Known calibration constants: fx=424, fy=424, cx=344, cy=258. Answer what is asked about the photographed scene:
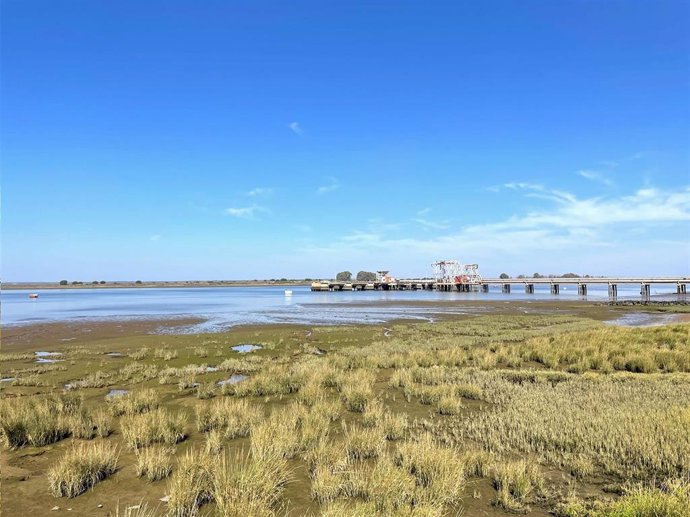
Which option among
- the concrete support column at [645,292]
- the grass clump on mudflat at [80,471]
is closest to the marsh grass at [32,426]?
the grass clump on mudflat at [80,471]

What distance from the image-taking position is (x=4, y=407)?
32.9 ft

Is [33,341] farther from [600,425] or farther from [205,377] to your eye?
[600,425]

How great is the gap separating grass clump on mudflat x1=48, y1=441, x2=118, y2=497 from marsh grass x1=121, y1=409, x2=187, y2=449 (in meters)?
0.81

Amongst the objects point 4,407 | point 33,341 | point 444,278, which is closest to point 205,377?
point 4,407

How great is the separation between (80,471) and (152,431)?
1.98m

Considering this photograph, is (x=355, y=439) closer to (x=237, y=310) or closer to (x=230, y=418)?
(x=230, y=418)

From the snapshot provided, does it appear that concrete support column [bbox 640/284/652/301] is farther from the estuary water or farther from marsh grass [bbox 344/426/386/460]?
marsh grass [bbox 344/426/386/460]

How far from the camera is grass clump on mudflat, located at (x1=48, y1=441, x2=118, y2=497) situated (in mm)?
6453

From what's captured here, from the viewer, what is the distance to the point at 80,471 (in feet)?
22.0

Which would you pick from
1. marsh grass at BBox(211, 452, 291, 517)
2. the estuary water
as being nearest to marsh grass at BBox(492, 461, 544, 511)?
marsh grass at BBox(211, 452, 291, 517)

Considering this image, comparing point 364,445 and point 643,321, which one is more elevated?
point 364,445

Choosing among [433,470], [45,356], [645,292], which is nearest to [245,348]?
[45,356]

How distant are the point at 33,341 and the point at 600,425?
107ft

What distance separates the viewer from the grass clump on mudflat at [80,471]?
254 inches
